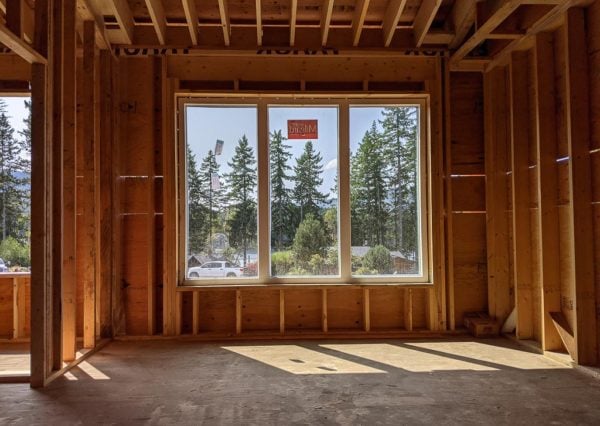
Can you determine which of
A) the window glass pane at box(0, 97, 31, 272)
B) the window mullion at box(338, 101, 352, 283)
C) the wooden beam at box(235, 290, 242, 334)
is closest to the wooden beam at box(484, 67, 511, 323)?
the window mullion at box(338, 101, 352, 283)

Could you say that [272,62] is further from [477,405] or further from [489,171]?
[477,405]

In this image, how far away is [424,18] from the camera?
15.8ft

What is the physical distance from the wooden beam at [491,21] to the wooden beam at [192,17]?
123 inches

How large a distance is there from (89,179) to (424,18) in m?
4.15

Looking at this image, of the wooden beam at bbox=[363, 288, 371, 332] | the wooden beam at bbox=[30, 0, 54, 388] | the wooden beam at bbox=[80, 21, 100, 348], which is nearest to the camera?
the wooden beam at bbox=[30, 0, 54, 388]

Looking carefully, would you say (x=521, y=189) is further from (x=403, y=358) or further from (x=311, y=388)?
(x=311, y=388)

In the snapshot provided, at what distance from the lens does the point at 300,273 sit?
5191mm

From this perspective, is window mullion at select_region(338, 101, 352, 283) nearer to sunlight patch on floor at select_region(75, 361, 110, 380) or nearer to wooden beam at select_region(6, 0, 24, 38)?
sunlight patch on floor at select_region(75, 361, 110, 380)

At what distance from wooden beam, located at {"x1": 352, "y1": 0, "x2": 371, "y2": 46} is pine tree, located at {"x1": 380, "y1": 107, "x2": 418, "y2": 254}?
0.94 m

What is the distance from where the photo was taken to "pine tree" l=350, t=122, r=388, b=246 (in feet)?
17.2

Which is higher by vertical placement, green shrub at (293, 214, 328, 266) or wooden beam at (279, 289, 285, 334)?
green shrub at (293, 214, 328, 266)

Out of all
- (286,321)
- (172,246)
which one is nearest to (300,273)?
(286,321)

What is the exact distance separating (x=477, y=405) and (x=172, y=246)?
358 centimetres

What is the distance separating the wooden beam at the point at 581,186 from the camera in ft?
12.5
